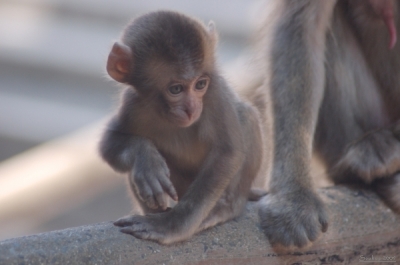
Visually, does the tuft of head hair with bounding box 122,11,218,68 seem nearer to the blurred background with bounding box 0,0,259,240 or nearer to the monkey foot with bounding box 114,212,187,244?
the monkey foot with bounding box 114,212,187,244

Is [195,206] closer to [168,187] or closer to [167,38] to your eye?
[168,187]

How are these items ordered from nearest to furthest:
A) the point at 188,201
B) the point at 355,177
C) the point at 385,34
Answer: the point at 188,201
the point at 355,177
the point at 385,34

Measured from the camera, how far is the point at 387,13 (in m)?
3.31

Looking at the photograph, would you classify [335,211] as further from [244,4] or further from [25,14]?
[25,14]

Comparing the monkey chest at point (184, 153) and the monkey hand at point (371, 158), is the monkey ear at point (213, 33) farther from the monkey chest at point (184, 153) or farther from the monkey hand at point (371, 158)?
the monkey hand at point (371, 158)

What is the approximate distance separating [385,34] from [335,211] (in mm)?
951

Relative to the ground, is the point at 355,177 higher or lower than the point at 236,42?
lower

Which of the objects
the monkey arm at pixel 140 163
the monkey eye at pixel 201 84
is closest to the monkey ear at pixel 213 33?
the monkey eye at pixel 201 84

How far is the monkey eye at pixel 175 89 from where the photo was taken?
2.46 m

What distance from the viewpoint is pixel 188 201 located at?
2428 mm

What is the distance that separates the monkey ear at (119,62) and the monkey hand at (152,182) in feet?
0.98

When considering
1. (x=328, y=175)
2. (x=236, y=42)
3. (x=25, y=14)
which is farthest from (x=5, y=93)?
(x=328, y=175)

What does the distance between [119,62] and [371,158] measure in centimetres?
122

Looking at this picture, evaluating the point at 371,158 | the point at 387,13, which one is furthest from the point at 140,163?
the point at 387,13
